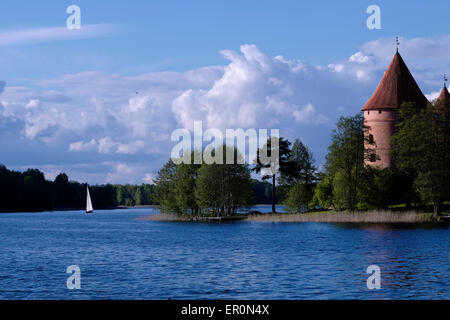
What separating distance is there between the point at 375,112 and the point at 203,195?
2619cm

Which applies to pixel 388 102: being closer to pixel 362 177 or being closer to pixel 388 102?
pixel 388 102

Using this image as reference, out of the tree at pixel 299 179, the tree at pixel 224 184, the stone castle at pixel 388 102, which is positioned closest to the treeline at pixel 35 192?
the tree at pixel 299 179

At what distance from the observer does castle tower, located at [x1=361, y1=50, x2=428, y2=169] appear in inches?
3445

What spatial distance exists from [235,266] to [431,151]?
4090 cm

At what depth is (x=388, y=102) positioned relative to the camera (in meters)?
88.5

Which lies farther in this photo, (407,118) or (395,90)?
(395,90)

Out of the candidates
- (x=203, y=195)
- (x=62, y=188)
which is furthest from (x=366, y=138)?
(x=62, y=188)

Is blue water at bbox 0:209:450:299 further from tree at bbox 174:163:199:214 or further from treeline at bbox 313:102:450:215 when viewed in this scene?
tree at bbox 174:163:199:214

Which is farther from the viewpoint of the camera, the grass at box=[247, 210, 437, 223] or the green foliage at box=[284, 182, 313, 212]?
the green foliage at box=[284, 182, 313, 212]

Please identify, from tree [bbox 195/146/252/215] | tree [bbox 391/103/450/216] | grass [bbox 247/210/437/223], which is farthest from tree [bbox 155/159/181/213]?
tree [bbox 391/103/450/216]

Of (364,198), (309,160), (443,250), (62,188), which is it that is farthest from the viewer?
(62,188)

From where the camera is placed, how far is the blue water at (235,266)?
25.6 metres
